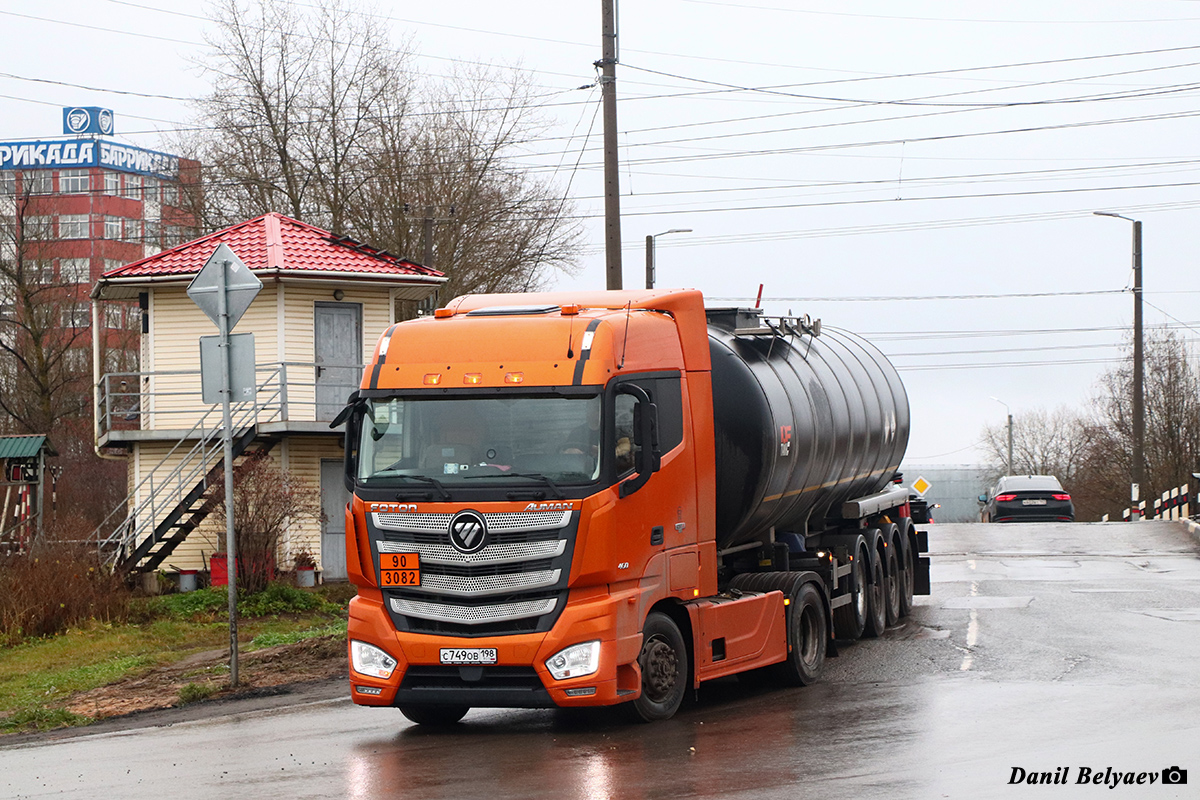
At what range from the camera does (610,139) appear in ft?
81.9

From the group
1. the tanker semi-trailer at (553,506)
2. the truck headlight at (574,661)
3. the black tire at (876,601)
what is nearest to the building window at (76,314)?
the black tire at (876,601)

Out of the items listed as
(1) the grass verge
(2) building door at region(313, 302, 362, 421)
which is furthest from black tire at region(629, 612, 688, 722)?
(2) building door at region(313, 302, 362, 421)

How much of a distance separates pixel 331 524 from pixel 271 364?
3376 millimetres

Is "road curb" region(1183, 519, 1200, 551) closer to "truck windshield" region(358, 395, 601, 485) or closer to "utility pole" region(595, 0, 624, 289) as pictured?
"utility pole" region(595, 0, 624, 289)

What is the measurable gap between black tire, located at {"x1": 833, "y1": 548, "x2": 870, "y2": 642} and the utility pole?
9.60 m

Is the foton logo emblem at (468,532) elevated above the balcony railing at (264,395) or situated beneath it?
situated beneath

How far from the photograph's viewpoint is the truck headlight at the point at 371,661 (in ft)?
34.5

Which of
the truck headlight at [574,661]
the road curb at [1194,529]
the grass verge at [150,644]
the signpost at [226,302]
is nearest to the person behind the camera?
the truck headlight at [574,661]

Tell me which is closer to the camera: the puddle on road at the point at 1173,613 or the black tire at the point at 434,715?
the black tire at the point at 434,715

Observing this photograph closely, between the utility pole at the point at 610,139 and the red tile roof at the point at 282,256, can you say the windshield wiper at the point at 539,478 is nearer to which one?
the utility pole at the point at 610,139

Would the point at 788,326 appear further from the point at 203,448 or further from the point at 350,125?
the point at 350,125

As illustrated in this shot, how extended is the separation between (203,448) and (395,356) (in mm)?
16736

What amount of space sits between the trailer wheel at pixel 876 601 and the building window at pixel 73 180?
343 feet

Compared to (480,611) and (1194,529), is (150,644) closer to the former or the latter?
(480,611)
